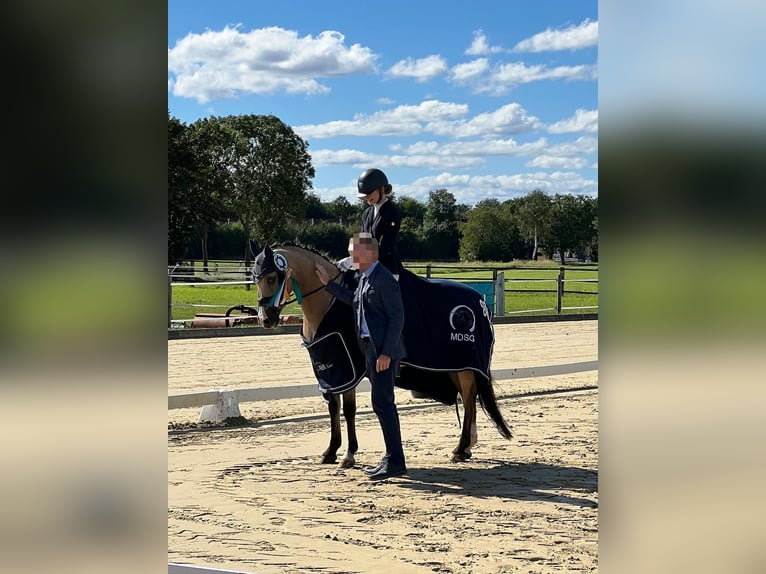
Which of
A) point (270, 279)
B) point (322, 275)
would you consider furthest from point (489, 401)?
point (270, 279)

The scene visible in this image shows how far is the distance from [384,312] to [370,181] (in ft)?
2.95

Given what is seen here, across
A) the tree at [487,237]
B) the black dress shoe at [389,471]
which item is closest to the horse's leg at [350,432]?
the black dress shoe at [389,471]

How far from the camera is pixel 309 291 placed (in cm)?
607

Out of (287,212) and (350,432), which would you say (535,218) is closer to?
(287,212)

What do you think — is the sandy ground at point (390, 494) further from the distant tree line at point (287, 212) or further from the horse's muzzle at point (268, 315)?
the distant tree line at point (287, 212)

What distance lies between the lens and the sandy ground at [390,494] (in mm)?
3943

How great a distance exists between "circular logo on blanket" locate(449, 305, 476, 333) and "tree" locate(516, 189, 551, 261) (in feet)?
162

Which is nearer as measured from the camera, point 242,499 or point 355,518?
point 355,518

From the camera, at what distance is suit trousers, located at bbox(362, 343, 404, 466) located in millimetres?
5469

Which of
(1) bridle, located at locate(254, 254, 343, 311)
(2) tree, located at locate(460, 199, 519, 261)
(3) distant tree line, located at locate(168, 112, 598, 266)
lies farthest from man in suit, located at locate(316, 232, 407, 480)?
(2) tree, located at locate(460, 199, 519, 261)
